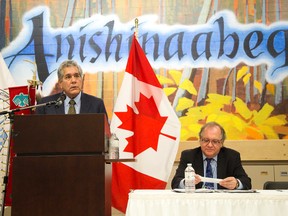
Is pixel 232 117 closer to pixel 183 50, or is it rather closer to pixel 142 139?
pixel 183 50

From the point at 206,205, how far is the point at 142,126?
5.99 feet

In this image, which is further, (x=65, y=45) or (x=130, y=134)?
(x=65, y=45)

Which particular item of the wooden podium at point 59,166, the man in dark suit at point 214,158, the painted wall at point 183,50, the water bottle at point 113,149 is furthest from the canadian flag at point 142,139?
the wooden podium at point 59,166

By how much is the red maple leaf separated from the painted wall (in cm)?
54

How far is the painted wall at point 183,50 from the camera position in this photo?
4535mm

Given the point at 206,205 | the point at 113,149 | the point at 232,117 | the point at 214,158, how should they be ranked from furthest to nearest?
the point at 232,117 → the point at 214,158 → the point at 113,149 → the point at 206,205

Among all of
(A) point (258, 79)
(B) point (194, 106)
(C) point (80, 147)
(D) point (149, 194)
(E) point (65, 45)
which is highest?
(E) point (65, 45)

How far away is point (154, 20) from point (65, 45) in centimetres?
106

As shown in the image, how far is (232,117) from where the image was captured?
14.9 ft

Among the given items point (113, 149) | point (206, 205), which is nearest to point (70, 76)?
point (113, 149)

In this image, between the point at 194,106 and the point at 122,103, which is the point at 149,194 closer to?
the point at 122,103

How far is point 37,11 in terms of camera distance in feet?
15.9

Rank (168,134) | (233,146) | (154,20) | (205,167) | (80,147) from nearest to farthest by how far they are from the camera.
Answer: (80,147) < (205,167) < (168,134) < (233,146) < (154,20)

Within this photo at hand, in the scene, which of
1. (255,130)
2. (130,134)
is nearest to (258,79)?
(255,130)
